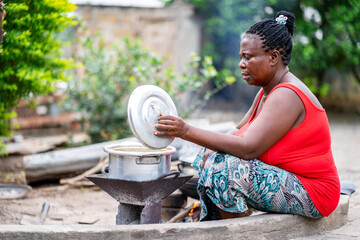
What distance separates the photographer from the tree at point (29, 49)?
4289mm

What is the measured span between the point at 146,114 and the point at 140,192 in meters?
0.58

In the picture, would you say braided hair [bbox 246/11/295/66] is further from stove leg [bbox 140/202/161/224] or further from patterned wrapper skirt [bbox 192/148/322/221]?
stove leg [bbox 140/202/161/224]

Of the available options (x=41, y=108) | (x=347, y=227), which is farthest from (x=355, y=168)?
(x=41, y=108)

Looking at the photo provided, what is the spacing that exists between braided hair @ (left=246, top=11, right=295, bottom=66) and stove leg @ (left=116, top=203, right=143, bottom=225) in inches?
60.2

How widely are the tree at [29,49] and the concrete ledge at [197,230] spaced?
2269mm

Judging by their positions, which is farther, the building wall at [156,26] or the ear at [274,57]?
the building wall at [156,26]

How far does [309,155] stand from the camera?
9.70ft

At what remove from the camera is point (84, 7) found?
37.2 feet

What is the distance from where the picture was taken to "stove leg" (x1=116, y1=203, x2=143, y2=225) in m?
3.24

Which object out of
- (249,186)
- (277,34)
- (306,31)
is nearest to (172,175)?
(249,186)

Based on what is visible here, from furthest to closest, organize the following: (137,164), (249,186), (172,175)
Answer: (172,175)
(137,164)
(249,186)

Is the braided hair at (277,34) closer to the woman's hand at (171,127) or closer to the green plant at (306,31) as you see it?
the woman's hand at (171,127)

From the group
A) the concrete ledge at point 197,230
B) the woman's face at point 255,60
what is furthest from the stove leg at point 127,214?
the woman's face at point 255,60

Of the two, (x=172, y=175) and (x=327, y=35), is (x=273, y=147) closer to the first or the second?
(x=172, y=175)
